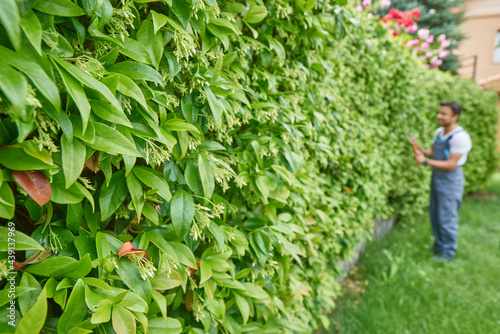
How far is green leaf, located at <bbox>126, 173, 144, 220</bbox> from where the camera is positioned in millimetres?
914

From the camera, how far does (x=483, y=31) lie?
667 inches

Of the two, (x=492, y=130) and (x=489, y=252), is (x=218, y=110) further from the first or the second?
(x=492, y=130)

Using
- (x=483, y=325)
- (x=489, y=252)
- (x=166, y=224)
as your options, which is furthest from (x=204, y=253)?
(x=489, y=252)

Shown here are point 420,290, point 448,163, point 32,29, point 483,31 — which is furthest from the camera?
point 483,31

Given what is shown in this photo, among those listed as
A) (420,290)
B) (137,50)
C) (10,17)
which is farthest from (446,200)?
(10,17)

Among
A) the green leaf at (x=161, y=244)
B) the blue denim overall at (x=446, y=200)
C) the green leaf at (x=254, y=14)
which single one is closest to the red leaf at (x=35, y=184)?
the green leaf at (x=161, y=244)

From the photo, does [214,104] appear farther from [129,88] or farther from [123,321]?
[123,321]

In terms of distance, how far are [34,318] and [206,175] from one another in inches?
22.4

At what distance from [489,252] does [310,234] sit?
387 centimetres

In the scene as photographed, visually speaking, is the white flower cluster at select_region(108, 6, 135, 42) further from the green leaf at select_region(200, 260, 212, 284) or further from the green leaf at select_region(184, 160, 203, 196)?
the green leaf at select_region(200, 260, 212, 284)

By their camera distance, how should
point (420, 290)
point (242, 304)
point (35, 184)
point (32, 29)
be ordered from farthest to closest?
point (420, 290), point (242, 304), point (35, 184), point (32, 29)

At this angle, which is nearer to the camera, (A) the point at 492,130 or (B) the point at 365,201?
(B) the point at 365,201

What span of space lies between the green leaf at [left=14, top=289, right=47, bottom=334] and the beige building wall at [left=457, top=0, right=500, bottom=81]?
789 inches

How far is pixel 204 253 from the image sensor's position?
122 centimetres
